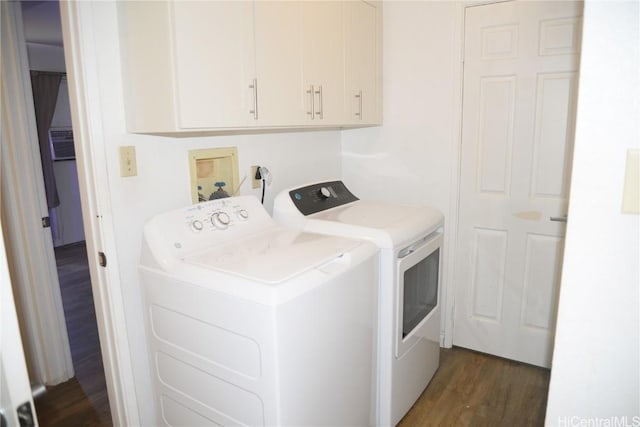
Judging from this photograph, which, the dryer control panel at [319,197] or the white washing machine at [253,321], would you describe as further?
the dryer control panel at [319,197]

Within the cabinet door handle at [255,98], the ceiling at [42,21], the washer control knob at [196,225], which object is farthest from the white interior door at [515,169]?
the ceiling at [42,21]

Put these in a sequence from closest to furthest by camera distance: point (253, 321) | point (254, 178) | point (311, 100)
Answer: point (253, 321) < point (311, 100) < point (254, 178)

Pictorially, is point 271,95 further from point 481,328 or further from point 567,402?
point 481,328

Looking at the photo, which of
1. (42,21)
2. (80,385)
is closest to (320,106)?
(80,385)

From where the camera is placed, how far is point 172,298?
158cm

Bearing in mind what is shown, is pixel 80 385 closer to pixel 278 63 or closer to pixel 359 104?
pixel 278 63

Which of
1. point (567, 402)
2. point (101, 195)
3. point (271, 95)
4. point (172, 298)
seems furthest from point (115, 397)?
point (567, 402)

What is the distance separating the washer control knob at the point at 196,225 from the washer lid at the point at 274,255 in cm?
10

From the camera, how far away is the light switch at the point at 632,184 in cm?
85

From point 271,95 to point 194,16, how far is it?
1.41ft

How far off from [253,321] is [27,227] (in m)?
1.62

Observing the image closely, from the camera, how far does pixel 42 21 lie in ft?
12.5

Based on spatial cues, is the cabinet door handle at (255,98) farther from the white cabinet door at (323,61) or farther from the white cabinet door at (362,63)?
the white cabinet door at (362,63)

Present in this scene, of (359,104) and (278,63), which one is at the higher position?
(278,63)
